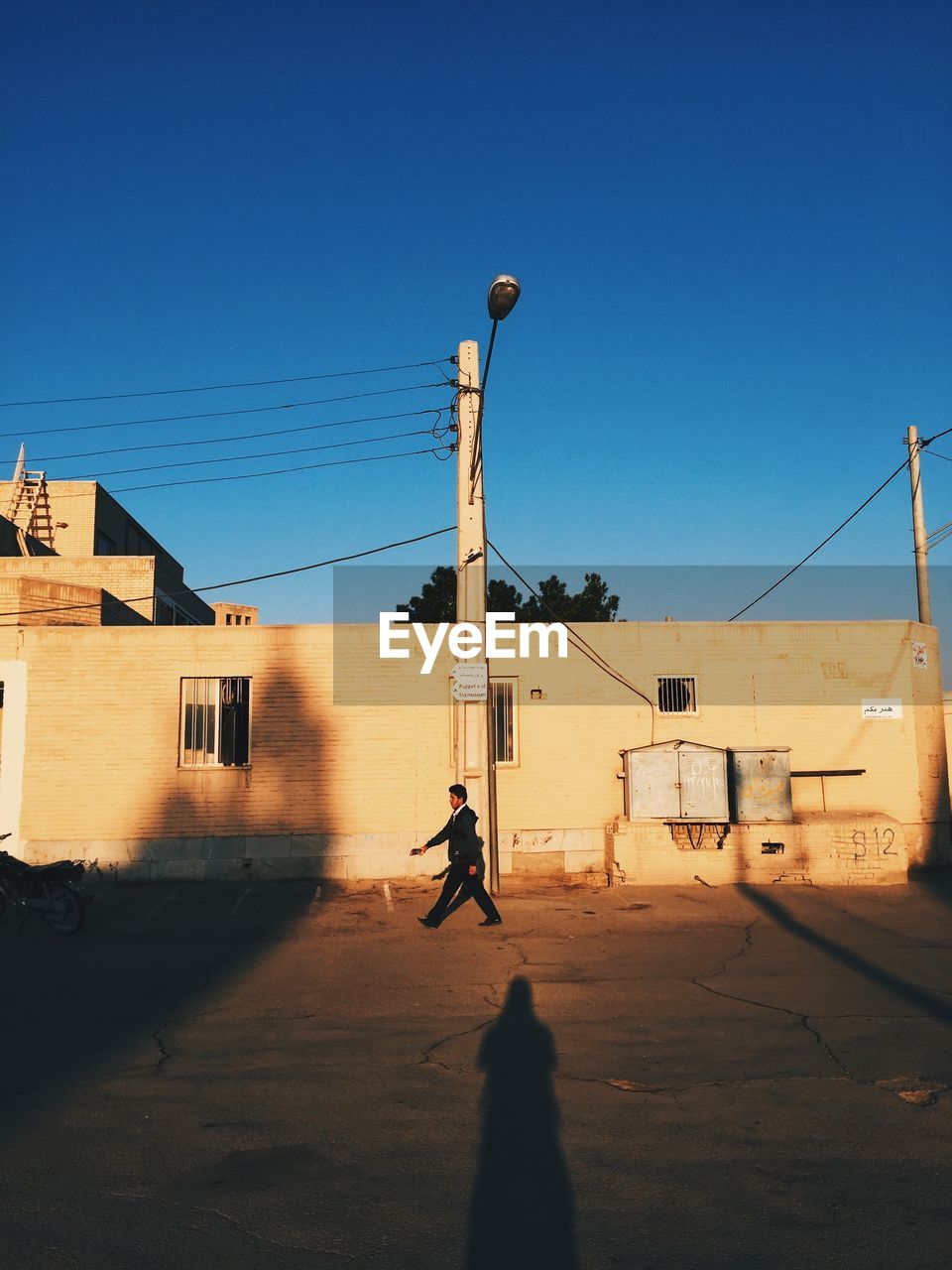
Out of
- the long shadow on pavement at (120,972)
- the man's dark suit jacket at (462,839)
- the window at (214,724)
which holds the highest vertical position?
the window at (214,724)

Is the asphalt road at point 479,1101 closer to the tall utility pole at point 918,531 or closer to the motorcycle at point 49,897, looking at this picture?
the motorcycle at point 49,897

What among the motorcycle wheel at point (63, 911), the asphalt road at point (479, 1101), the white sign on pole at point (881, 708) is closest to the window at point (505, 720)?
the asphalt road at point (479, 1101)

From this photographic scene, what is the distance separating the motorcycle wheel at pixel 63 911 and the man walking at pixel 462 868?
4.34 m

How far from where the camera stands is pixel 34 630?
16.4m

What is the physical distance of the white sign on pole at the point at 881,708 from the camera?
1719 cm

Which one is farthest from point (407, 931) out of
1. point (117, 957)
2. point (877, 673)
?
point (877, 673)

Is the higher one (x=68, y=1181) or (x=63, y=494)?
(x=63, y=494)

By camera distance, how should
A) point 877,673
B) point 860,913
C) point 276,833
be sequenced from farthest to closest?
point 877,673 < point 276,833 < point 860,913

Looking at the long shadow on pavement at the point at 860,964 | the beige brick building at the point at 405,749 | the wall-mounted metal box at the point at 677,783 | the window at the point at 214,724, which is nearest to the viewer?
the long shadow on pavement at the point at 860,964

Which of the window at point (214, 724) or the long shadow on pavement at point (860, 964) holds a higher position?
the window at point (214, 724)

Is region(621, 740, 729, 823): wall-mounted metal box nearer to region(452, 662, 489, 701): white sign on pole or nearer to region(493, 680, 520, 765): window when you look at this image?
region(493, 680, 520, 765): window

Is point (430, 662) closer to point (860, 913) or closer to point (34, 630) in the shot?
point (34, 630)

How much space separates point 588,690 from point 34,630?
9.71 m

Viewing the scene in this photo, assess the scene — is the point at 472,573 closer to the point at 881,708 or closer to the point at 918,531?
the point at 881,708
